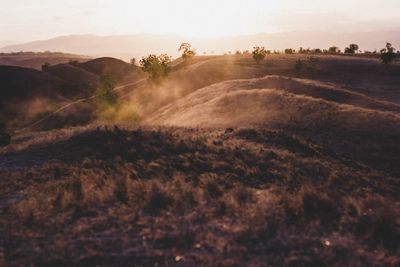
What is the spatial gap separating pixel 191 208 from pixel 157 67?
74797 mm

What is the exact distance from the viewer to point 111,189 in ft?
50.5

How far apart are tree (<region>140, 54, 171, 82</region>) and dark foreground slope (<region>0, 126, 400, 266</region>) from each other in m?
63.7

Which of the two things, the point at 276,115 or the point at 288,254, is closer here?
the point at 288,254

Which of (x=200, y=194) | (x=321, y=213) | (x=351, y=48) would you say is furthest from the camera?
(x=351, y=48)

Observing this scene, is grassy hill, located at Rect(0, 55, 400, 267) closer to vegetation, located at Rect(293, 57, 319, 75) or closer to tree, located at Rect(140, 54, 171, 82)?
vegetation, located at Rect(293, 57, 319, 75)

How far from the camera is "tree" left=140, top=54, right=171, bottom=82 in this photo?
282 feet

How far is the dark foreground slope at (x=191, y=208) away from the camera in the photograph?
1073cm

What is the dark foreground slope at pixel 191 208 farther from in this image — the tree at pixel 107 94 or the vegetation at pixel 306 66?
the vegetation at pixel 306 66

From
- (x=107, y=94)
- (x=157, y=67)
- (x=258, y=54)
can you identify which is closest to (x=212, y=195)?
(x=107, y=94)

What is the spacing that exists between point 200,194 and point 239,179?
131 inches

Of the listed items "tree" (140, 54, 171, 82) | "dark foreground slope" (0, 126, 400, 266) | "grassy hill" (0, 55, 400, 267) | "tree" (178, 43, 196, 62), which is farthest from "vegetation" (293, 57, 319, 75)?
"dark foreground slope" (0, 126, 400, 266)

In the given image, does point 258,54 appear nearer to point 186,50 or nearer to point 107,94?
point 186,50

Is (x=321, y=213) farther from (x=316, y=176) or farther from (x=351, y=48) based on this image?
(x=351, y=48)

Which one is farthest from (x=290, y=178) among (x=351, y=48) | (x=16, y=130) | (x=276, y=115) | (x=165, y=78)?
(x=351, y=48)
